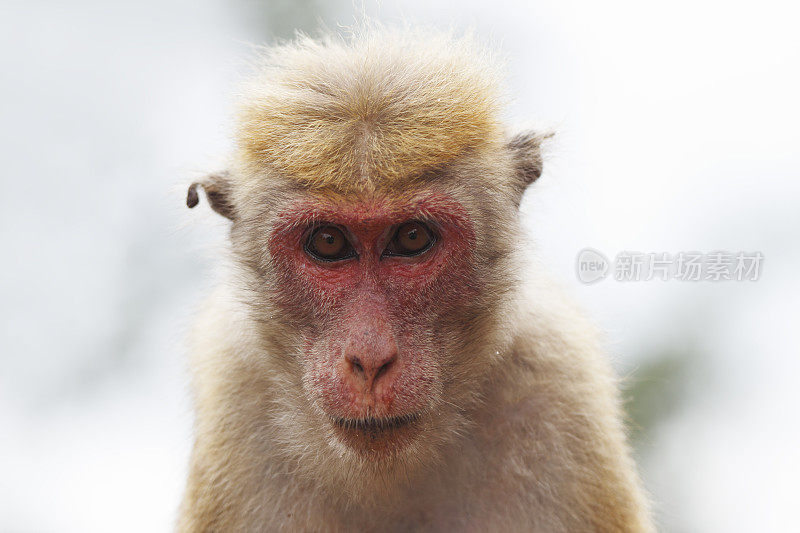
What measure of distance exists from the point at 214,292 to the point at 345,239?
1.22 metres

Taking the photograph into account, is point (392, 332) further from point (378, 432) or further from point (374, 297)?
point (378, 432)

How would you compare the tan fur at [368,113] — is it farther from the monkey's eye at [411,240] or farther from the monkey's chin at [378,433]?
the monkey's chin at [378,433]

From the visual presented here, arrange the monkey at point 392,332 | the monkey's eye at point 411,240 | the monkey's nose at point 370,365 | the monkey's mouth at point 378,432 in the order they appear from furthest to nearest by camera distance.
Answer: the monkey's eye at point 411,240
the monkey at point 392,332
the monkey's mouth at point 378,432
the monkey's nose at point 370,365

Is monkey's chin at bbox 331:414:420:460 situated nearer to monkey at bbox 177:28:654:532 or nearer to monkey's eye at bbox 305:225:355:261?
monkey at bbox 177:28:654:532

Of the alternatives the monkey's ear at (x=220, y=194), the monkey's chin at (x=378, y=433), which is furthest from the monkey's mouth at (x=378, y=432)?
the monkey's ear at (x=220, y=194)

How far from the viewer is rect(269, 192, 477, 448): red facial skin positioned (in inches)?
123

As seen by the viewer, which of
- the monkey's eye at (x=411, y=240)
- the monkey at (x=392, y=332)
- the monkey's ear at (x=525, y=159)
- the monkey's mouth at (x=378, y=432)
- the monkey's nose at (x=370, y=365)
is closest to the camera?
the monkey's nose at (x=370, y=365)

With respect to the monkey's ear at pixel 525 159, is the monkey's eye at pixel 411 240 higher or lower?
lower

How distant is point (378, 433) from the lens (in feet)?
10.6

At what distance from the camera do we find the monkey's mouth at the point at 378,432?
10.6ft

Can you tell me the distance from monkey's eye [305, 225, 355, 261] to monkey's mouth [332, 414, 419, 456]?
0.63m

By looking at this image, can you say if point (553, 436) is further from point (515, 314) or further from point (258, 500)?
point (258, 500)

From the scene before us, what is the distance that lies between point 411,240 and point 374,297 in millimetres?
313

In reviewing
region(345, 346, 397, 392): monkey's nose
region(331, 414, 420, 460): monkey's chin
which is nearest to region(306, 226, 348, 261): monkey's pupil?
region(345, 346, 397, 392): monkey's nose
